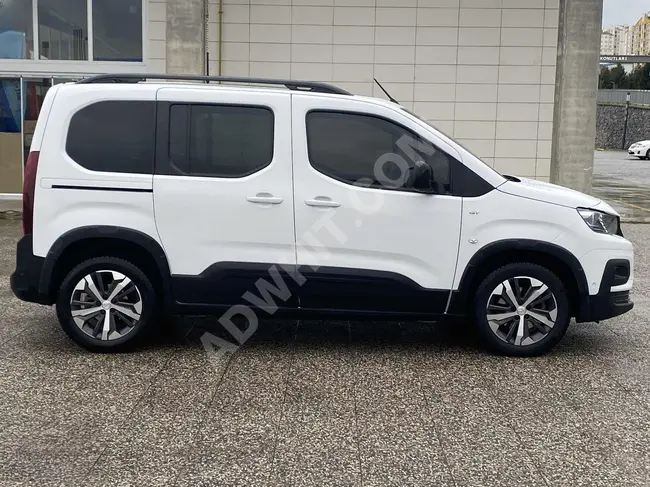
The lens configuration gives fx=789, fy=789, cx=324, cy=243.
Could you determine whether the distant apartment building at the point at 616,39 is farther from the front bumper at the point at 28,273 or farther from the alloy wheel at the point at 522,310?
the front bumper at the point at 28,273

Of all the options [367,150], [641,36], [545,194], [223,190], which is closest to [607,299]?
[545,194]

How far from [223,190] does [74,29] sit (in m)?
10.5

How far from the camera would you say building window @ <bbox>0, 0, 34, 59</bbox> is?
48.8ft

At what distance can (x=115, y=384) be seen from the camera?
528 centimetres

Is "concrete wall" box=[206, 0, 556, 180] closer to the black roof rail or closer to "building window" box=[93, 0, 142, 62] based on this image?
"building window" box=[93, 0, 142, 62]

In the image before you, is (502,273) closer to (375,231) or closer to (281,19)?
(375,231)

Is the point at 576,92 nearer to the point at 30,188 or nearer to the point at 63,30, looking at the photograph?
the point at 63,30

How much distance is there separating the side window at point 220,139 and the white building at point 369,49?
8.79 meters

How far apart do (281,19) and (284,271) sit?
9.74m

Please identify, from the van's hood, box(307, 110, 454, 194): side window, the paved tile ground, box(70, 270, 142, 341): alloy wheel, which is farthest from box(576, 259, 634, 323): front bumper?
box(70, 270, 142, 341): alloy wheel

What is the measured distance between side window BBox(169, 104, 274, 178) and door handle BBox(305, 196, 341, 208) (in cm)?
43

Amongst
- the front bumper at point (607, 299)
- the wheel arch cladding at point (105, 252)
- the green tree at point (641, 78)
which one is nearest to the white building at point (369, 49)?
the wheel arch cladding at point (105, 252)

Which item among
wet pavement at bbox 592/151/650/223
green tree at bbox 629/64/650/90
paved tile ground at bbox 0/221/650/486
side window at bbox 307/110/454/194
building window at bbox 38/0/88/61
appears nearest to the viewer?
paved tile ground at bbox 0/221/650/486

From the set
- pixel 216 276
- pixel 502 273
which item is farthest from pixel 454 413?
pixel 216 276
